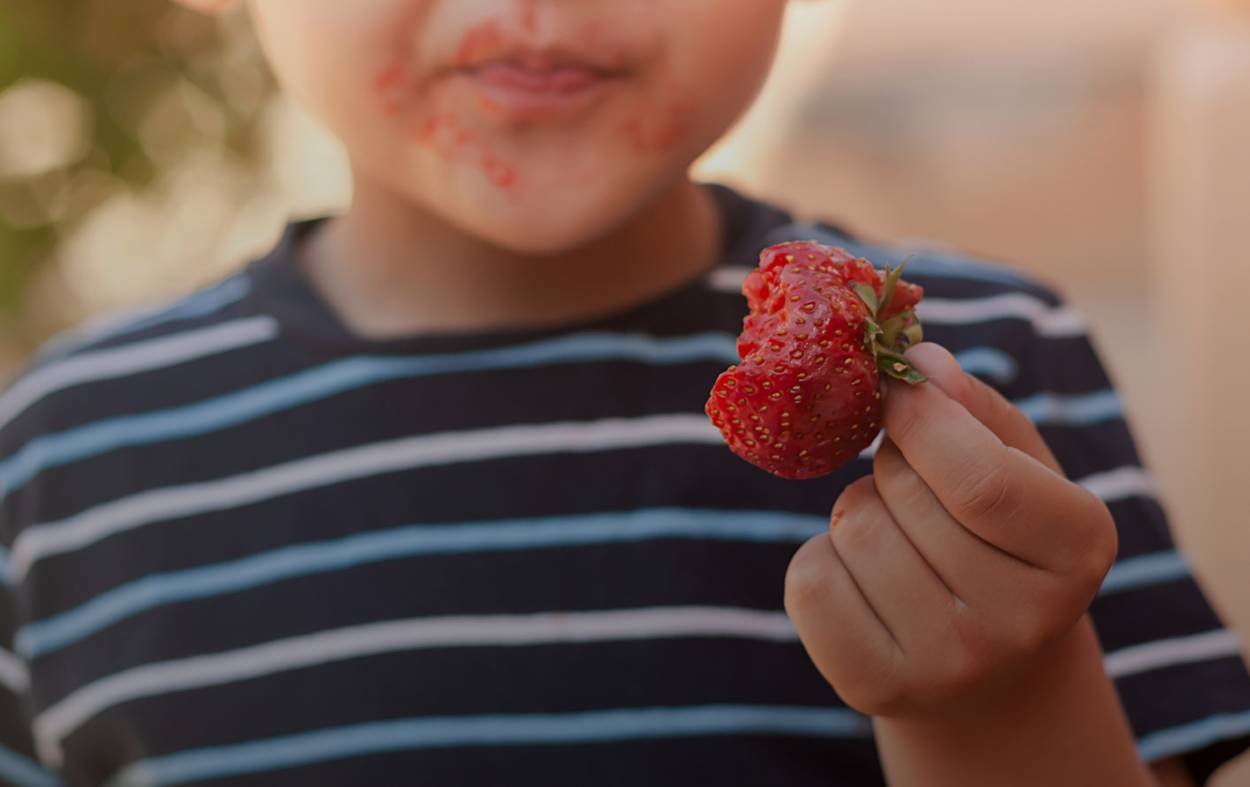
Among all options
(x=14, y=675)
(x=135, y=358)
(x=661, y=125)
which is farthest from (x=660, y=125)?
(x=14, y=675)

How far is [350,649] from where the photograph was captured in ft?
2.79

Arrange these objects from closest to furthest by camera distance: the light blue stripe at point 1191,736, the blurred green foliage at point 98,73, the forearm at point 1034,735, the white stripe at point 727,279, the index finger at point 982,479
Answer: the index finger at point 982,479 → the forearm at point 1034,735 → the light blue stripe at point 1191,736 → the white stripe at point 727,279 → the blurred green foliage at point 98,73

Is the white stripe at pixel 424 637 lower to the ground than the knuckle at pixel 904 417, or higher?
lower

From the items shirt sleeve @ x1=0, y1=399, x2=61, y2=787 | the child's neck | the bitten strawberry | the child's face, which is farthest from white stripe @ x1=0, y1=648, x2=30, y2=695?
the bitten strawberry

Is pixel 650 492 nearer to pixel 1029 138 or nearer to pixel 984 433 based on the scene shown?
pixel 984 433

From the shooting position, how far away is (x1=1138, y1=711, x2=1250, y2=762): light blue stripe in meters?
0.77

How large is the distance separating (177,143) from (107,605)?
142 cm

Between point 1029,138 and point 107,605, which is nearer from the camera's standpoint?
point 107,605

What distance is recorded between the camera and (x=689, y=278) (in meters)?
0.89

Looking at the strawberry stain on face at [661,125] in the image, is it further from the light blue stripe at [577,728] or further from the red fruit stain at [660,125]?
the light blue stripe at [577,728]

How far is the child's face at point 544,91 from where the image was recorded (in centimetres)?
71

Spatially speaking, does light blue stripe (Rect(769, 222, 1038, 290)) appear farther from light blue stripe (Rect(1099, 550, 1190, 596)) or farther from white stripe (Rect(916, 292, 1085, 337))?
light blue stripe (Rect(1099, 550, 1190, 596))

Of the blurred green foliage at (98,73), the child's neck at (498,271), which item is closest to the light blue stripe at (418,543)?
the child's neck at (498,271)

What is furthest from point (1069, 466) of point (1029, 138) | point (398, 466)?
point (1029, 138)
